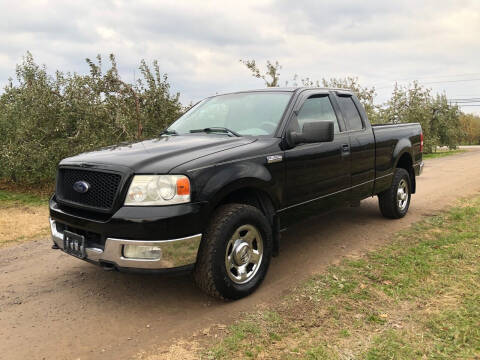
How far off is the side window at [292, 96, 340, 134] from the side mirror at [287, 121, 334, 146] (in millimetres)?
326

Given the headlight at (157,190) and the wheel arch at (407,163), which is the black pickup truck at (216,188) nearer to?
the headlight at (157,190)

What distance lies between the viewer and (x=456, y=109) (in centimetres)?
2348

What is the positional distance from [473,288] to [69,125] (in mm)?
8311

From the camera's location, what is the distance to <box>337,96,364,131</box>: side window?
4.95m

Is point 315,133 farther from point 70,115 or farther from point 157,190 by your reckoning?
point 70,115

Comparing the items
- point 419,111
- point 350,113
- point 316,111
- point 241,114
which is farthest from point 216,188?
point 419,111

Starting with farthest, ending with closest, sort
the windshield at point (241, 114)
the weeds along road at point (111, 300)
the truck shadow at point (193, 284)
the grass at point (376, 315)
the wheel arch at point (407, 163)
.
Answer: the wheel arch at point (407, 163) → the windshield at point (241, 114) → the truck shadow at point (193, 284) → the weeds along road at point (111, 300) → the grass at point (376, 315)

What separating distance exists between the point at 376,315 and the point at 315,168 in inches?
63.1

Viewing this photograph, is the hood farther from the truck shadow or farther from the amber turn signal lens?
the truck shadow

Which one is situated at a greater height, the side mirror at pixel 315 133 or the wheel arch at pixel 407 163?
the side mirror at pixel 315 133

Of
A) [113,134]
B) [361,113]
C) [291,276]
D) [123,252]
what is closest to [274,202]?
[291,276]

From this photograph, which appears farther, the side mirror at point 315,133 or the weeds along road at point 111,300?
the side mirror at point 315,133

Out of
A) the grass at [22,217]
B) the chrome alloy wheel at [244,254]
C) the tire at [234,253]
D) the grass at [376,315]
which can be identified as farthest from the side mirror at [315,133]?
the grass at [22,217]

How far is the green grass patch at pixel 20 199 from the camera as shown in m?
8.28
